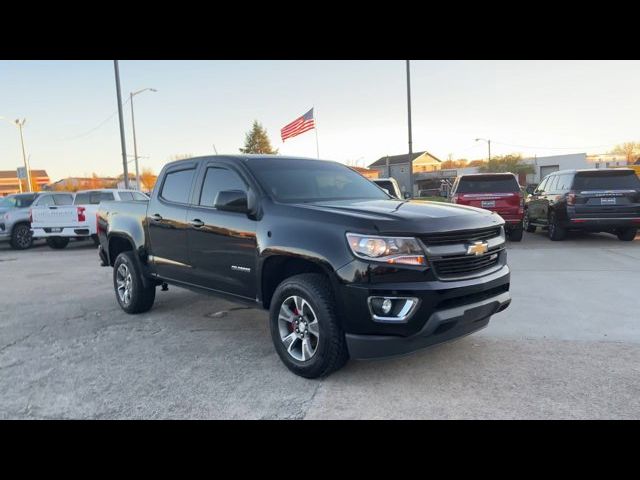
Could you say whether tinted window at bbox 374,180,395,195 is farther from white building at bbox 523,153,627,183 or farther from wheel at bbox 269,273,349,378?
white building at bbox 523,153,627,183

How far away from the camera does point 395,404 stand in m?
3.32

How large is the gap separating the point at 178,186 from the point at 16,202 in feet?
41.1

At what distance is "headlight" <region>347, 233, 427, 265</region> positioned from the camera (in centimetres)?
337

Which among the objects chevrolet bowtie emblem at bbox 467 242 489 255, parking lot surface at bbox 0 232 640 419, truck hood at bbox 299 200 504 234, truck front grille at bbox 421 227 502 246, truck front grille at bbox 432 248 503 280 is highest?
truck hood at bbox 299 200 504 234

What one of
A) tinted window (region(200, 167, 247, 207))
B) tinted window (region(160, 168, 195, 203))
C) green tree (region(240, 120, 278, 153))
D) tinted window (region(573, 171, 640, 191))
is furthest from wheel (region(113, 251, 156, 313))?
green tree (region(240, 120, 278, 153))

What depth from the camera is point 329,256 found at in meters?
3.53

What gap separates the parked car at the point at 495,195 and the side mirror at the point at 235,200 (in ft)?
25.8

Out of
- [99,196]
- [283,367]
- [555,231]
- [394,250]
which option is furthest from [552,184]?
[99,196]

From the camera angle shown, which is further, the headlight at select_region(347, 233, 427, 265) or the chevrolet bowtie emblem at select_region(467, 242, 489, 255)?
the chevrolet bowtie emblem at select_region(467, 242, 489, 255)

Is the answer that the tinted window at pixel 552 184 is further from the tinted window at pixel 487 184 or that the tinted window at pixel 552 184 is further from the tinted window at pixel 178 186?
the tinted window at pixel 178 186

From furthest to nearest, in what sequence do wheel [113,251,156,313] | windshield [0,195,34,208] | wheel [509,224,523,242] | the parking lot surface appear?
windshield [0,195,34,208]
wheel [509,224,523,242]
wheel [113,251,156,313]
the parking lot surface

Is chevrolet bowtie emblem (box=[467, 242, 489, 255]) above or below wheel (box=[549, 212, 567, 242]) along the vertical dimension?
above

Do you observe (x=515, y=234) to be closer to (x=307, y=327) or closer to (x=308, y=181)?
(x=308, y=181)
